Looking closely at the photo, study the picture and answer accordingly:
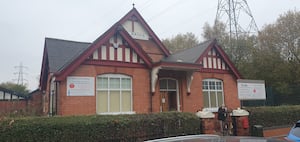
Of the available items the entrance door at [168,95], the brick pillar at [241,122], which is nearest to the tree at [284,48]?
the entrance door at [168,95]

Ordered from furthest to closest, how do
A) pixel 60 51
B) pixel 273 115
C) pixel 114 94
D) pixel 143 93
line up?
pixel 60 51 < pixel 273 115 < pixel 143 93 < pixel 114 94

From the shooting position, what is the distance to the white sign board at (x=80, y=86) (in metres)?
13.0

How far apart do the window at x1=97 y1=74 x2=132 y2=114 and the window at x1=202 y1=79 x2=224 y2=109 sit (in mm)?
5720

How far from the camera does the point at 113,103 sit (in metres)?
14.1

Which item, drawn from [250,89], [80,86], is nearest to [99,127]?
[80,86]

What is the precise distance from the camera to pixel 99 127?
998cm

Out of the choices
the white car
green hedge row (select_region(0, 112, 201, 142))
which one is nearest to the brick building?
green hedge row (select_region(0, 112, 201, 142))

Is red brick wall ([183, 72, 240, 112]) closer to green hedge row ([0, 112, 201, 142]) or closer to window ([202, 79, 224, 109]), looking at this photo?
window ([202, 79, 224, 109])

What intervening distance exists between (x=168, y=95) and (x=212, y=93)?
331 cm

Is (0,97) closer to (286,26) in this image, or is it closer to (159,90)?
(159,90)

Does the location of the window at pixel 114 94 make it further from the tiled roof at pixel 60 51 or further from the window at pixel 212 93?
the window at pixel 212 93

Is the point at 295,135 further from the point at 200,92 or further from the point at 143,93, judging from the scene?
the point at 200,92

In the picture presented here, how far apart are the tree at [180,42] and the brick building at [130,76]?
26.2m

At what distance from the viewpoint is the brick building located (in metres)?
13.2
